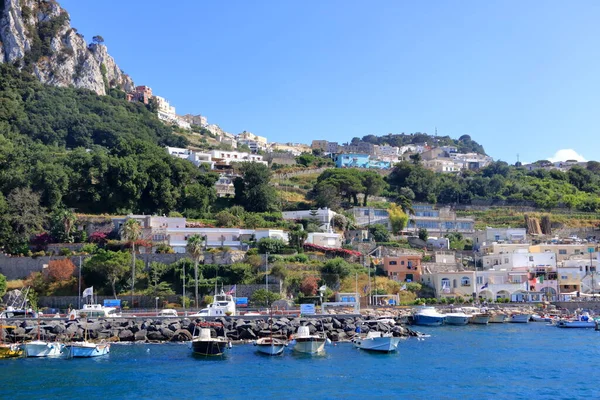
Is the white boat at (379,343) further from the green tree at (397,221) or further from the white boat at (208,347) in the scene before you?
the green tree at (397,221)

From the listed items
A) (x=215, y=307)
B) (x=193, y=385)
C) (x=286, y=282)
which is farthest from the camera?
(x=286, y=282)

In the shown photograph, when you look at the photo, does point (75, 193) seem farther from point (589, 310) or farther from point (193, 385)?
point (589, 310)

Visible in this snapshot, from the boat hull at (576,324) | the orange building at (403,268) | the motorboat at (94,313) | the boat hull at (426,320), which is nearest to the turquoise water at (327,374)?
the motorboat at (94,313)

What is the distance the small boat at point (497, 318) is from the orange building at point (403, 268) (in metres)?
8.99

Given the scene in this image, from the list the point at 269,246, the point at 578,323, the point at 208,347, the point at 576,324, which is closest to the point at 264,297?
the point at 269,246

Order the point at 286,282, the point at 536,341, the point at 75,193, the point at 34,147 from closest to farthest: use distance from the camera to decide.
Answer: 1. the point at 536,341
2. the point at 286,282
3. the point at 75,193
4. the point at 34,147

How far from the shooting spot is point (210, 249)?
205 ft

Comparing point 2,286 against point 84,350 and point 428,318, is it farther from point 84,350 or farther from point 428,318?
point 428,318

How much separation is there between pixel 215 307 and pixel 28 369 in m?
16.0

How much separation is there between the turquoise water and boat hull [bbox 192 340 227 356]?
634 millimetres

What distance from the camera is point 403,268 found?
6500 cm

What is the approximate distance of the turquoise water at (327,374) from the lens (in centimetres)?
2978

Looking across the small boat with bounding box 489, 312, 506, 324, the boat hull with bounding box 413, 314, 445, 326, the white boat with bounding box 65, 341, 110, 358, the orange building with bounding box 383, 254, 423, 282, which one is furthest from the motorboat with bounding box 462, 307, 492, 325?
the white boat with bounding box 65, 341, 110, 358

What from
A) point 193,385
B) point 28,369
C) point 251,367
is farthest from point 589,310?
point 28,369
